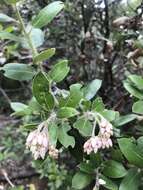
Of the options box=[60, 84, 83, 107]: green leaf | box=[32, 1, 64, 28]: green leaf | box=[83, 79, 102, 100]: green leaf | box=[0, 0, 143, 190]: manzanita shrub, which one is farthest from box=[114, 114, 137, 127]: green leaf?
box=[32, 1, 64, 28]: green leaf

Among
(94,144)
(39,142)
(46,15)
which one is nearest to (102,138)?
(94,144)

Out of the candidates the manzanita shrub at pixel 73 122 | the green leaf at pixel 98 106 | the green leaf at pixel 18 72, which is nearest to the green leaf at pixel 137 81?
the manzanita shrub at pixel 73 122

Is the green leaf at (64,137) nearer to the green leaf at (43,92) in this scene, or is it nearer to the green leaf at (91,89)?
the green leaf at (43,92)

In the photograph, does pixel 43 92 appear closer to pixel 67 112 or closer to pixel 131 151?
pixel 67 112

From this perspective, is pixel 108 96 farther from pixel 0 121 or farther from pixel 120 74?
pixel 0 121

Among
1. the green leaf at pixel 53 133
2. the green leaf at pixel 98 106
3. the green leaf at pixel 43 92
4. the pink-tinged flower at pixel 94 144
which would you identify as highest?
the green leaf at pixel 43 92
